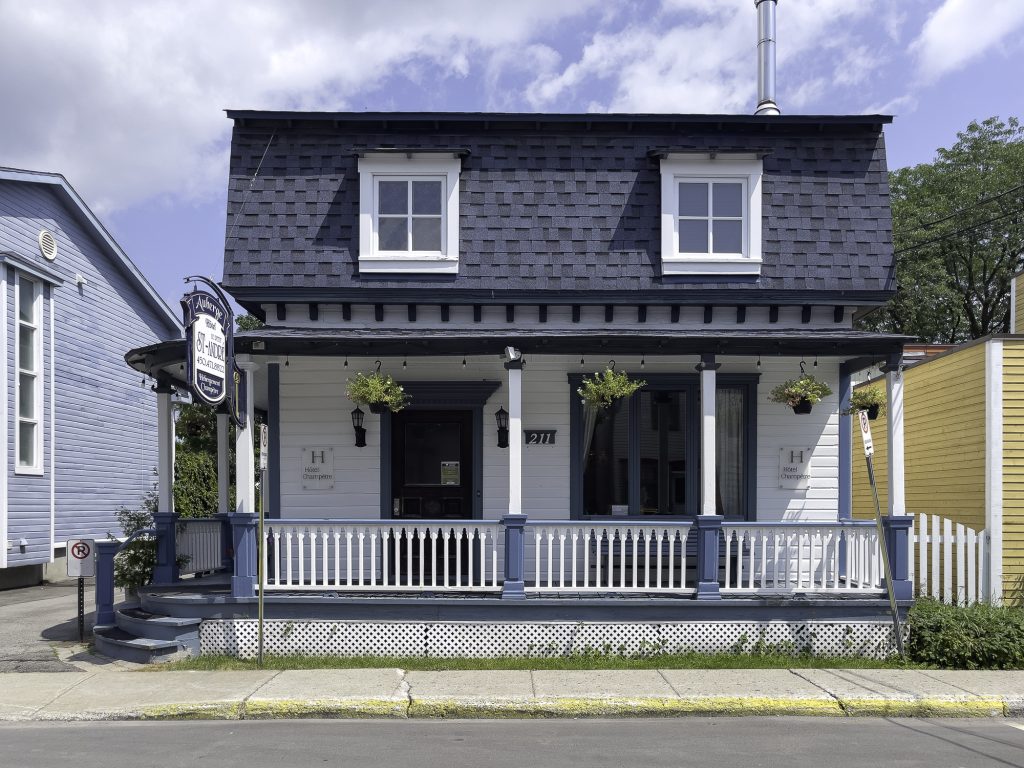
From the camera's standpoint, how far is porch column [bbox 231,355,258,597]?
33.8ft

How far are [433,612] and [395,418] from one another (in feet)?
9.56

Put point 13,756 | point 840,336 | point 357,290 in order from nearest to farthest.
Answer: point 13,756 → point 840,336 → point 357,290

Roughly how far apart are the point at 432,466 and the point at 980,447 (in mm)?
7229

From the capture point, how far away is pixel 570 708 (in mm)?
8273

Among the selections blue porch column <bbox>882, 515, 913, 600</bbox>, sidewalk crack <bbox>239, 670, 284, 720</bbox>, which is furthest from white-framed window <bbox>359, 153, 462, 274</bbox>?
blue porch column <bbox>882, 515, 913, 600</bbox>

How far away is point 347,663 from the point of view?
388 inches

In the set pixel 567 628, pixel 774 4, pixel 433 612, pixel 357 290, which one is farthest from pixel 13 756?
pixel 774 4

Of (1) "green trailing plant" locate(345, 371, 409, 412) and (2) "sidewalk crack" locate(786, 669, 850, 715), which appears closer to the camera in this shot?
(2) "sidewalk crack" locate(786, 669, 850, 715)

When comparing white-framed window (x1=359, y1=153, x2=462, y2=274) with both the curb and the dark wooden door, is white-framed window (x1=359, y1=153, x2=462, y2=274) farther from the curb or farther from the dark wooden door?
the curb

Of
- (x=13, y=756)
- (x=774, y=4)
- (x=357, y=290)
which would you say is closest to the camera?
(x=13, y=756)

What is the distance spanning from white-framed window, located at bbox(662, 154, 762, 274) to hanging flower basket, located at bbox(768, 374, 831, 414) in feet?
5.43

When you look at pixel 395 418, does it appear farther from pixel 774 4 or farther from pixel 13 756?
pixel 774 4

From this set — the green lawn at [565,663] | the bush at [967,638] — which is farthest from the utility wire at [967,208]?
the green lawn at [565,663]

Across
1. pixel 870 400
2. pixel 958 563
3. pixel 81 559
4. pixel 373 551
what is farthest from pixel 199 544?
pixel 958 563
